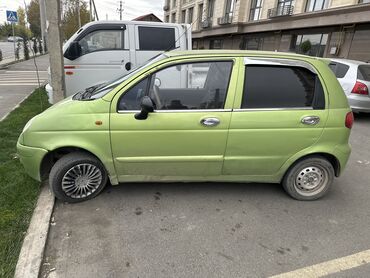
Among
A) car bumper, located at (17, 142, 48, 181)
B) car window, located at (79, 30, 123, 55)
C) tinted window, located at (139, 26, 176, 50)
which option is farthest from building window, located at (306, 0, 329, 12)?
car bumper, located at (17, 142, 48, 181)

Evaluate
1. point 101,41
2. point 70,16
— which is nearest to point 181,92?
point 101,41

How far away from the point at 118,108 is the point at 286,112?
6.03ft

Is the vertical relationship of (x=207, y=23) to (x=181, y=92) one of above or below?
above

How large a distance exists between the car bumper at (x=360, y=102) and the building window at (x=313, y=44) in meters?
12.4

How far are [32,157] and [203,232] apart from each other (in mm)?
2010

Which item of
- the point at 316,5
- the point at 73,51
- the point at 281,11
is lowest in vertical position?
the point at 73,51

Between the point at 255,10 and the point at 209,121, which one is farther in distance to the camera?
the point at 255,10

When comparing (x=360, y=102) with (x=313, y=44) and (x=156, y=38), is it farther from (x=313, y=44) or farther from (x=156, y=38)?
(x=313, y=44)

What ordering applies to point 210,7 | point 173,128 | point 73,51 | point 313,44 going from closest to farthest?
point 173,128 < point 73,51 < point 313,44 < point 210,7

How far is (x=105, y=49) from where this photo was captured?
6750 millimetres

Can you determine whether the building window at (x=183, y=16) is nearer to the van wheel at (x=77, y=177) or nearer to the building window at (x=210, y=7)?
the building window at (x=210, y=7)

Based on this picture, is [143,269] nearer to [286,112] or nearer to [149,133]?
[149,133]

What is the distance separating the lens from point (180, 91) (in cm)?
354

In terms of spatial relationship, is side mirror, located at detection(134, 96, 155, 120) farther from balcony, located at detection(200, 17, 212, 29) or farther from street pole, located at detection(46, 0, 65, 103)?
balcony, located at detection(200, 17, 212, 29)
